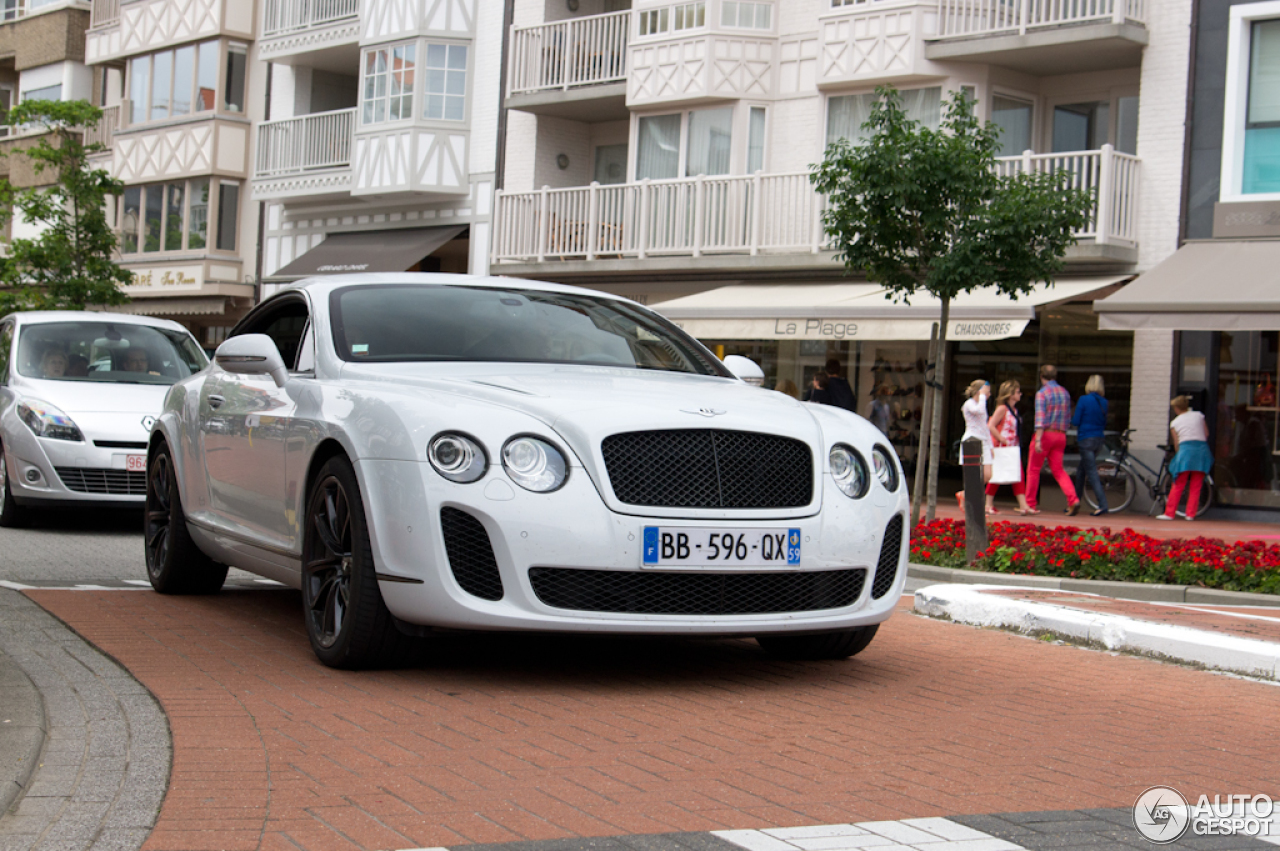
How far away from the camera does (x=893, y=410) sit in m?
25.5

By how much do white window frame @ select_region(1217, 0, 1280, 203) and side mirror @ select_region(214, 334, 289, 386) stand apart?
17.1 metres

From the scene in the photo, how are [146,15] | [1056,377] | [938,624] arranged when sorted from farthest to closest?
1. [146,15]
2. [1056,377]
3. [938,624]

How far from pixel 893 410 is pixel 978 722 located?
65.9 feet

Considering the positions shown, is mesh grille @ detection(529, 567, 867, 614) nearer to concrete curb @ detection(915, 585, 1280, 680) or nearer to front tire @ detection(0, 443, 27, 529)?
concrete curb @ detection(915, 585, 1280, 680)

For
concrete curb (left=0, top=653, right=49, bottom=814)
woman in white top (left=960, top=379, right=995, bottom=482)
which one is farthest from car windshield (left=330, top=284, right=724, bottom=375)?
woman in white top (left=960, top=379, right=995, bottom=482)

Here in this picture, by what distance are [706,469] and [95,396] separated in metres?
8.31

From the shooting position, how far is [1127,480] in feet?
69.9

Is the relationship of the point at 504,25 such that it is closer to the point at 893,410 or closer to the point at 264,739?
the point at 893,410

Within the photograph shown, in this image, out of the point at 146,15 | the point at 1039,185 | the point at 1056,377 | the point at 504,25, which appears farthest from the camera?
the point at 146,15

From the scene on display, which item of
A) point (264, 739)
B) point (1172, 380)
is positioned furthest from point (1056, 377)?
point (264, 739)

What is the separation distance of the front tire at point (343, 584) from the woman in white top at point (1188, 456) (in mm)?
15486

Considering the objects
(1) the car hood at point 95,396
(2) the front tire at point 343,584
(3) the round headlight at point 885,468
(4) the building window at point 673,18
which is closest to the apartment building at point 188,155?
(4) the building window at point 673,18

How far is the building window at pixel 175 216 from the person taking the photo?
3866 centimetres

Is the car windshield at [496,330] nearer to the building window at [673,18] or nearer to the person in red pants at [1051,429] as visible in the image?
the person in red pants at [1051,429]
